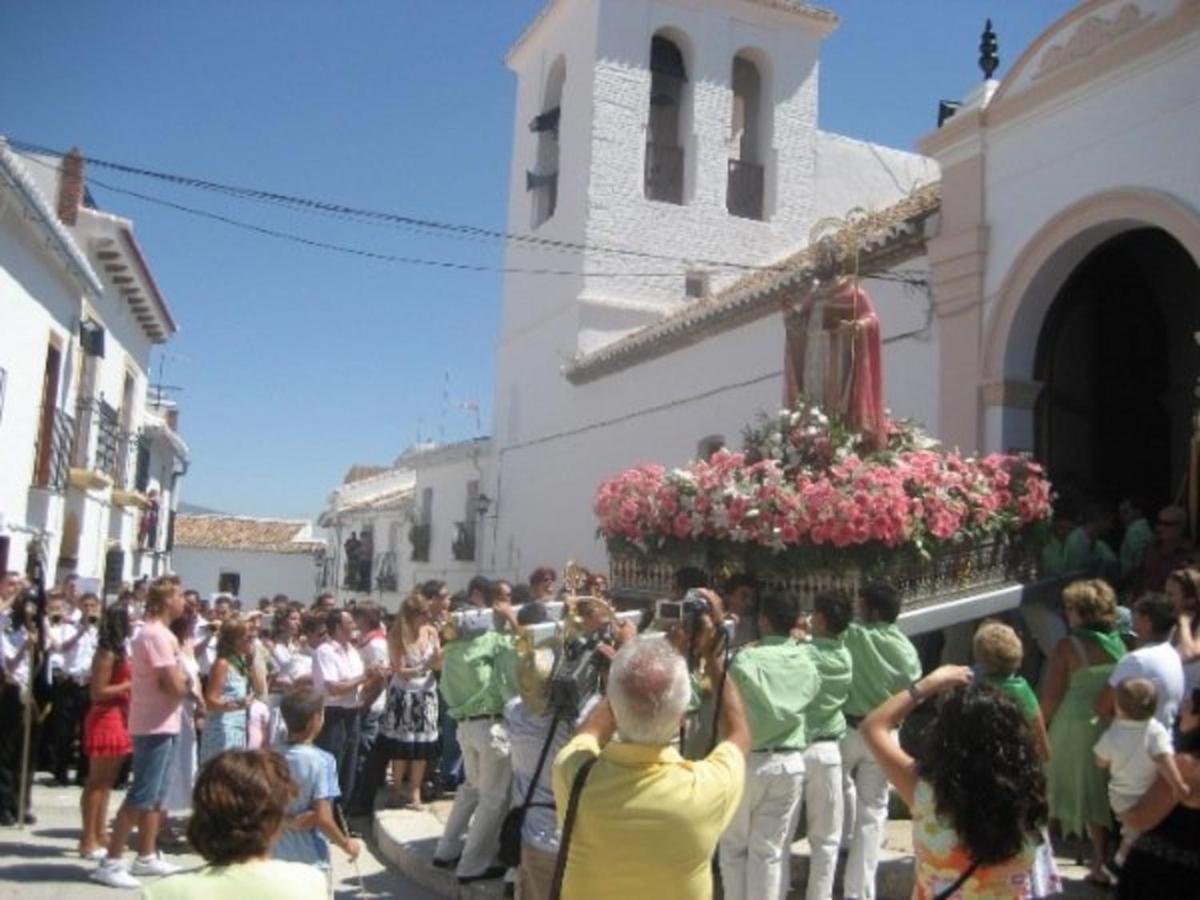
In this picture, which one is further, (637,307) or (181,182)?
(637,307)

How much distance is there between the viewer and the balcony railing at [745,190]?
23094mm

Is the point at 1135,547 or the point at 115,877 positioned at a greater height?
the point at 1135,547

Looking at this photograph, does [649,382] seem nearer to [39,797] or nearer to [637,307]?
[637,307]

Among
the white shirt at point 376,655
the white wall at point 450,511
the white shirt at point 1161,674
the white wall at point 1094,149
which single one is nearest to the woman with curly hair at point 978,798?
the white shirt at point 1161,674

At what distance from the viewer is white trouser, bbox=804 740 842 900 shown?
539cm

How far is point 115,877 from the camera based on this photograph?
6434mm

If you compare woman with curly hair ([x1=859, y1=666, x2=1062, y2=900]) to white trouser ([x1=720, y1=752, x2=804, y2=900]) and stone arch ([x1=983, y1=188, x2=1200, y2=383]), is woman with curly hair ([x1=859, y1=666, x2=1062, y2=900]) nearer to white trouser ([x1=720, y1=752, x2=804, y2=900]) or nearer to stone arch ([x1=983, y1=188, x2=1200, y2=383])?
white trouser ([x1=720, y1=752, x2=804, y2=900])

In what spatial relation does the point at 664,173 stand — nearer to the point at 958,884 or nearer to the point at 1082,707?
the point at 1082,707

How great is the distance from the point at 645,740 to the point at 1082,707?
3.38 m

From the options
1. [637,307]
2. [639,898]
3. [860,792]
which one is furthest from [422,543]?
[639,898]

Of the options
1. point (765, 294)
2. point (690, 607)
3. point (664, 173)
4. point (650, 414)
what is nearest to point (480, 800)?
point (690, 607)

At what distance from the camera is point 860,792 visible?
5.75m

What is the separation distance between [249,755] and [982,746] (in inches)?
70.9

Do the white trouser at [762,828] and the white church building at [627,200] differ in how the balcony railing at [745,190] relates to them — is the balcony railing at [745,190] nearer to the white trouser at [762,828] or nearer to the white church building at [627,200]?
the white church building at [627,200]
